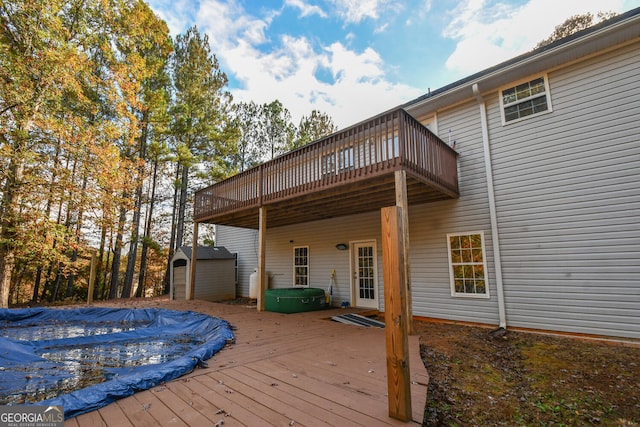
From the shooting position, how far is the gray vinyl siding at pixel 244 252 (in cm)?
1261

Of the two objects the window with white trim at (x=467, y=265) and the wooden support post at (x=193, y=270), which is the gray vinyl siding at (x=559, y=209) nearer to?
the window with white trim at (x=467, y=265)

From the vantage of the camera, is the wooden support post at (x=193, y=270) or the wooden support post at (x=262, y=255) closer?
the wooden support post at (x=262, y=255)

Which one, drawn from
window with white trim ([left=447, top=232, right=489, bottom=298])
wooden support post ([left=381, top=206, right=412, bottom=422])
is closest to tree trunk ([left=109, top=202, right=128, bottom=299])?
window with white trim ([left=447, top=232, right=489, bottom=298])

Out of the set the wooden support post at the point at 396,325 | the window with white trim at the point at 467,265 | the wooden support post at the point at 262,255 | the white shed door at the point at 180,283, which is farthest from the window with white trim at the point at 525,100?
the white shed door at the point at 180,283

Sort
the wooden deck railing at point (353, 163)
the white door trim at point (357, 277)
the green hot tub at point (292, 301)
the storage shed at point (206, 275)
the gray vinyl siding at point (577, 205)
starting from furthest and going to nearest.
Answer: the storage shed at point (206, 275) < the white door trim at point (357, 277) < the green hot tub at point (292, 301) < the wooden deck railing at point (353, 163) < the gray vinyl siding at point (577, 205)

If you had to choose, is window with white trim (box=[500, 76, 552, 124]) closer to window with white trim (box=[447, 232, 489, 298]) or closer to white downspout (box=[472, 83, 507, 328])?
white downspout (box=[472, 83, 507, 328])

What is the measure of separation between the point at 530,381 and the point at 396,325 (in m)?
2.42

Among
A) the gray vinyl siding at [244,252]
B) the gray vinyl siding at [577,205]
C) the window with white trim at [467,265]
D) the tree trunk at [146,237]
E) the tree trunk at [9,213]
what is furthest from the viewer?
the tree trunk at [146,237]

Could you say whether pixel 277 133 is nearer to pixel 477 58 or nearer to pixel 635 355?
pixel 477 58

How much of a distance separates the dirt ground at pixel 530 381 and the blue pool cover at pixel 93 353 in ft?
8.75

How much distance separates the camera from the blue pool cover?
2.58 m

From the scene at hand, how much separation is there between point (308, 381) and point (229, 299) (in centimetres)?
1002

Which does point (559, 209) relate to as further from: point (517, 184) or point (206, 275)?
point (206, 275)

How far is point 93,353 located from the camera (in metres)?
4.15
